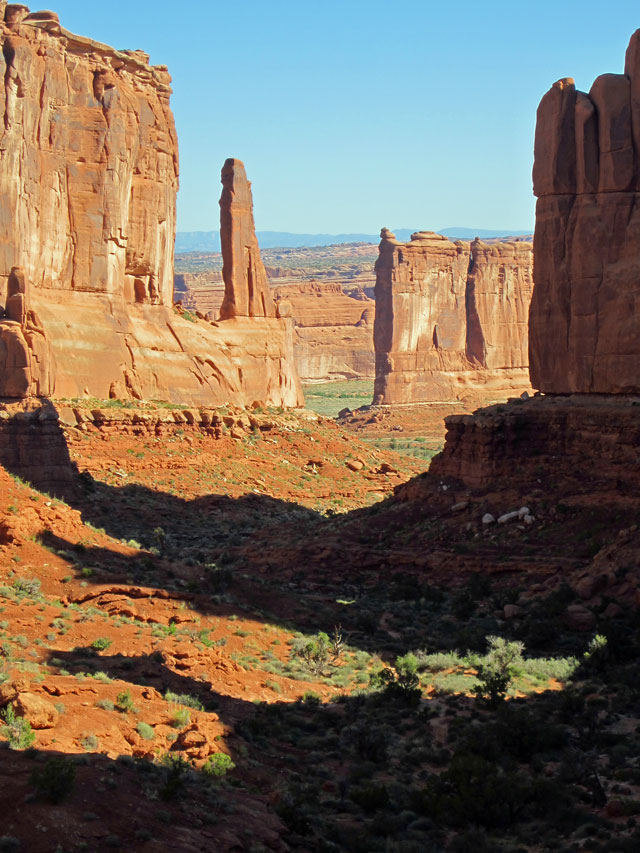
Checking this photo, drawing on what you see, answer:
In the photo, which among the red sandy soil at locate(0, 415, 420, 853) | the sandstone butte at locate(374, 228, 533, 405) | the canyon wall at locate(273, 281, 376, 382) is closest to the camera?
the red sandy soil at locate(0, 415, 420, 853)

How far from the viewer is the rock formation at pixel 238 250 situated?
190ft

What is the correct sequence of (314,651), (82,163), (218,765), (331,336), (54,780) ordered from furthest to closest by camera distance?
(331,336)
(82,163)
(314,651)
(218,765)
(54,780)

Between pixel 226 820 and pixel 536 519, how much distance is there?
1888cm

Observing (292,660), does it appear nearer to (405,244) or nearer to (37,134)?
(37,134)

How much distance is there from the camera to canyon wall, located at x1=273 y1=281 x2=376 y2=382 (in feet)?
479

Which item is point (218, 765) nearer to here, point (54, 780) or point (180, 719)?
point (180, 719)

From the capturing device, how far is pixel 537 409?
33125mm

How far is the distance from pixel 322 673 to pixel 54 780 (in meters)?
11.5

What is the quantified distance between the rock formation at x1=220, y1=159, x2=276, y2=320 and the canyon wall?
8491 cm

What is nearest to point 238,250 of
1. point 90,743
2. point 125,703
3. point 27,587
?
point 27,587

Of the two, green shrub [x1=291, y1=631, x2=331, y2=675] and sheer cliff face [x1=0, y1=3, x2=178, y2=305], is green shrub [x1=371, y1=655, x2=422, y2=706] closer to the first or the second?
green shrub [x1=291, y1=631, x2=331, y2=675]

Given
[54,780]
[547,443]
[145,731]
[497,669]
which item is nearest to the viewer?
[54,780]

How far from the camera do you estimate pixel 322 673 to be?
2353cm

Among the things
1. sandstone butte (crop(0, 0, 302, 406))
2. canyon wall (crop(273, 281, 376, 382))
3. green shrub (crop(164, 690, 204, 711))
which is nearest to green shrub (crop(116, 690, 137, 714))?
green shrub (crop(164, 690, 204, 711))
